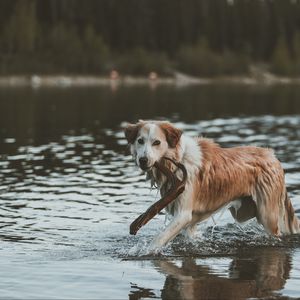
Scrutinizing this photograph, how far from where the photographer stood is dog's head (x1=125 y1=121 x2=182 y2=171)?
11680 mm

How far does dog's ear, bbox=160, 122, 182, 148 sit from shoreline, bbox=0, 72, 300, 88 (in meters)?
82.0

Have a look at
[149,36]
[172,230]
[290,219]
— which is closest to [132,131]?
[172,230]

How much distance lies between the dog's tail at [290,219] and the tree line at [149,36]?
97532mm

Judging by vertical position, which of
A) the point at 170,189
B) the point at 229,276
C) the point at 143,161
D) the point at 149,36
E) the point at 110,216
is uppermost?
the point at 143,161

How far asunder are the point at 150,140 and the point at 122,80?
108881 mm

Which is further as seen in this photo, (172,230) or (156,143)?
(172,230)

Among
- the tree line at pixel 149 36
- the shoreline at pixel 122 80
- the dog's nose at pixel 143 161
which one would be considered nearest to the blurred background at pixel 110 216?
the dog's nose at pixel 143 161

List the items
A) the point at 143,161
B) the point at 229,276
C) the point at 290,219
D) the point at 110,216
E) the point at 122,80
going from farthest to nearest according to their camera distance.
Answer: the point at 122,80 → the point at 110,216 → the point at 290,219 → the point at 143,161 → the point at 229,276

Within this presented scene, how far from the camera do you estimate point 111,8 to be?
161 metres

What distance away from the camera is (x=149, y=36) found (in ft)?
527

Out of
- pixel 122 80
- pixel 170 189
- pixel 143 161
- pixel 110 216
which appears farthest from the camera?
pixel 122 80

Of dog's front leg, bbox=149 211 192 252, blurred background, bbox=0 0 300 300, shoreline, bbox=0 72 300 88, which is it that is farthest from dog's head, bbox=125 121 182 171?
shoreline, bbox=0 72 300 88

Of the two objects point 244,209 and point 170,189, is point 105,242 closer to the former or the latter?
point 170,189

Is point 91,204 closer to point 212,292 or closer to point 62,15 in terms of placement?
point 212,292
